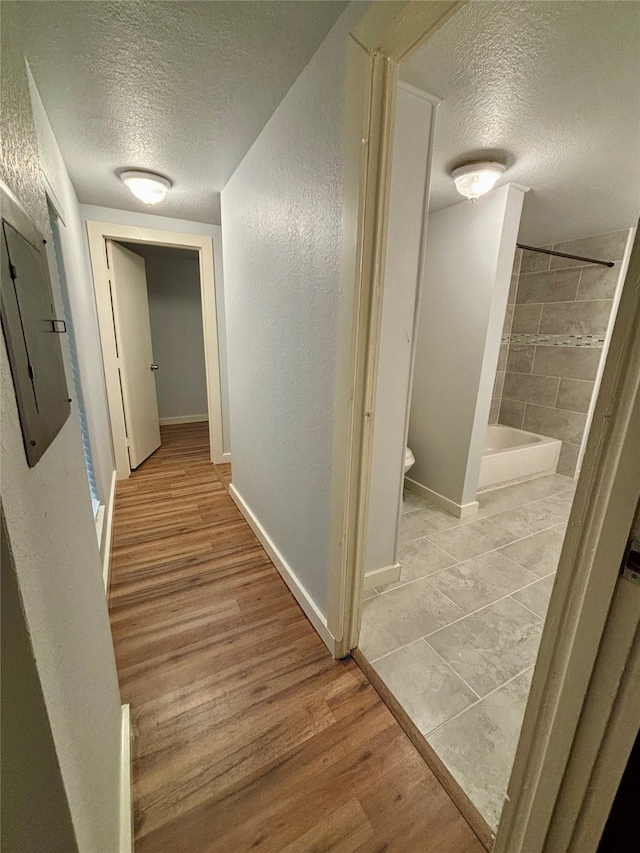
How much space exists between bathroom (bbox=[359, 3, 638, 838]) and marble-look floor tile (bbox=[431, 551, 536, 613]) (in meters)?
0.01

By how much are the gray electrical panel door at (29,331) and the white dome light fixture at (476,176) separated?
6.49ft

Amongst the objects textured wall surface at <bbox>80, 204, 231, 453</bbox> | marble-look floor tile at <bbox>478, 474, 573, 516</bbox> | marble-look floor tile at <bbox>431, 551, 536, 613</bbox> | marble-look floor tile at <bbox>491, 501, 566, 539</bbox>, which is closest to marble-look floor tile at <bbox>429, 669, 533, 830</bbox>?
marble-look floor tile at <bbox>431, 551, 536, 613</bbox>

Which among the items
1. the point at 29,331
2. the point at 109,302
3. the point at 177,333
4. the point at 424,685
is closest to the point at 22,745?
the point at 29,331

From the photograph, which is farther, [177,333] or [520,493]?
[177,333]

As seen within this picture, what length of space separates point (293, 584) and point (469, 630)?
875mm

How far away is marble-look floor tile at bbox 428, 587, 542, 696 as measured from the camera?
4.52 feet

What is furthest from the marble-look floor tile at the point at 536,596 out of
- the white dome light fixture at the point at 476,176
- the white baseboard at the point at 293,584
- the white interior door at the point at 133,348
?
the white interior door at the point at 133,348

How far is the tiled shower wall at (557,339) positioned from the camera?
3.04 metres

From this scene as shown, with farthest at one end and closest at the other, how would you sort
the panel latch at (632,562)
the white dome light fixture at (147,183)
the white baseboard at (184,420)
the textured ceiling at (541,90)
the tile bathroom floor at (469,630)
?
the white baseboard at (184,420), the white dome light fixture at (147,183), the tile bathroom floor at (469,630), the textured ceiling at (541,90), the panel latch at (632,562)

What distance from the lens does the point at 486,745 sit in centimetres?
113

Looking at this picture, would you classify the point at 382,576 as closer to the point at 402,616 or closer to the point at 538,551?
the point at 402,616

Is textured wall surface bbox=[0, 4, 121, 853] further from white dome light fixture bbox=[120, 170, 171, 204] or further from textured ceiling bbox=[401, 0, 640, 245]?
white dome light fixture bbox=[120, 170, 171, 204]

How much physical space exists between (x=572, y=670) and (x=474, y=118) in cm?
194

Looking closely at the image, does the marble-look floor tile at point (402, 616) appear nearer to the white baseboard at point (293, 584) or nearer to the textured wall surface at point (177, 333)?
the white baseboard at point (293, 584)
